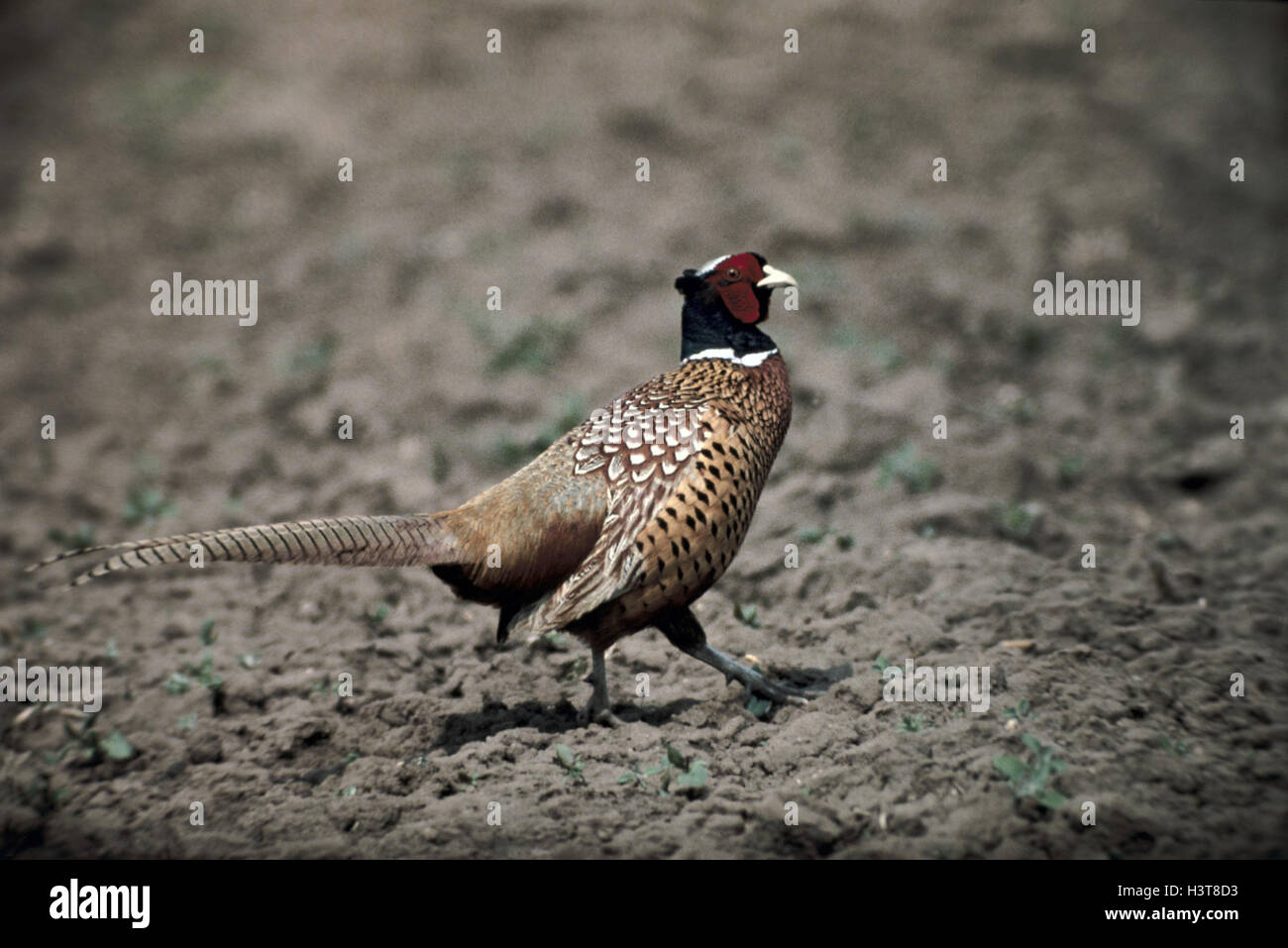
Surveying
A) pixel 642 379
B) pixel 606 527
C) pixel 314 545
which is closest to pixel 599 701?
pixel 606 527

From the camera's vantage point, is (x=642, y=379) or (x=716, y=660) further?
(x=642, y=379)

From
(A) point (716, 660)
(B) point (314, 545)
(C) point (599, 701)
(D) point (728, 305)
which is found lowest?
(C) point (599, 701)

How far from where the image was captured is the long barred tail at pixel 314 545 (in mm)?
2938

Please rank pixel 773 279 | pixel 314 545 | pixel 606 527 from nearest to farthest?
pixel 314 545 < pixel 606 527 < pixel 773 279

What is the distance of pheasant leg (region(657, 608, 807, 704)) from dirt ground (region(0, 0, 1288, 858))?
15 centimetres

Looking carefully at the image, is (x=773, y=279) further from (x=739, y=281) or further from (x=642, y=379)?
(x=642, y=379)

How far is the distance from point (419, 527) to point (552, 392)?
2.59 metres

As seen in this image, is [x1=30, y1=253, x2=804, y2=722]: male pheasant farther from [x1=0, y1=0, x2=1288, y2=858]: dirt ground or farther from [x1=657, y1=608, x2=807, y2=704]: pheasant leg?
[x1=0, y1=0, x2=1288, y2=858]: dirt ground

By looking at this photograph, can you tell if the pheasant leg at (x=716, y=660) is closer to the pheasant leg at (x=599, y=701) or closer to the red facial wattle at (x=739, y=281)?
the pheasant leg at (x=599, y=701)

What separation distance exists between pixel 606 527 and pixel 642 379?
2.63 m

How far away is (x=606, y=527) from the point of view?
3.23 m

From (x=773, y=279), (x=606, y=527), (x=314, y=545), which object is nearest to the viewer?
(x=314, y=545)

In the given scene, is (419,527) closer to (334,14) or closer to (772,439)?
(772,439)
